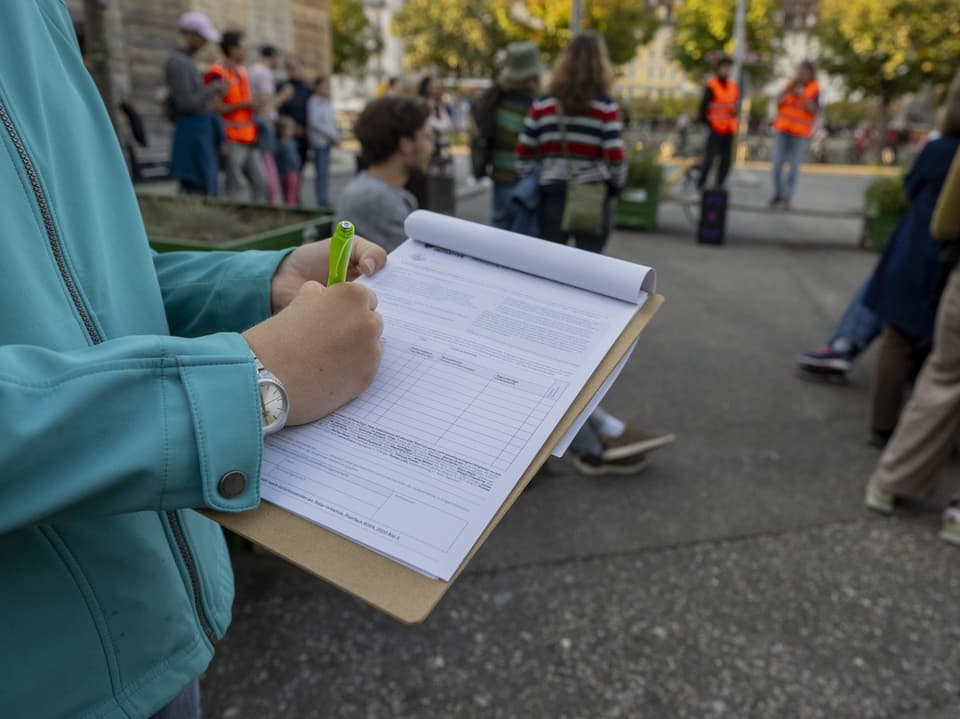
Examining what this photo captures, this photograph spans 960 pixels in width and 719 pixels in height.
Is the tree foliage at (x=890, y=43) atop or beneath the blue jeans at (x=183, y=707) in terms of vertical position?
atop

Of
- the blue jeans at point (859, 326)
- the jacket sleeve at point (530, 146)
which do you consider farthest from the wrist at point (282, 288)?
the blue jeans at point (859, 326)

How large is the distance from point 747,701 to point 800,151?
9496 millimetres

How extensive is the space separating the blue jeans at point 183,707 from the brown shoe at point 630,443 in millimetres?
2609

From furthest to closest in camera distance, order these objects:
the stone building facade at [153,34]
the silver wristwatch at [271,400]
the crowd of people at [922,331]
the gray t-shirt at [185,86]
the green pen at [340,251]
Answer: the stone building facade at [153,34] < the gray t-shirt at [185,86] < the crowd of people at [922,331] < the green pen at [340,251] < the silver wristwatch at [271,400]

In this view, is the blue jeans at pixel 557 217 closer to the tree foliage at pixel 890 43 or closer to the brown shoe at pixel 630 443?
the brown shoe at pixel 630 443

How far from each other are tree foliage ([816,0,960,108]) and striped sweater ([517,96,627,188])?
25.3 metres

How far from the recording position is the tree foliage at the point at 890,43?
24.3 m

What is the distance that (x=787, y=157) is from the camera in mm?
10414

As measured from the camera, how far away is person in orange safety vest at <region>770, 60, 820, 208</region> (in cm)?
1007

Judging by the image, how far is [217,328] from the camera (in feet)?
3.55

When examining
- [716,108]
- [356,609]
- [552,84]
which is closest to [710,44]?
[716,108]

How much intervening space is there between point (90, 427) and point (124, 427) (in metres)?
0.03

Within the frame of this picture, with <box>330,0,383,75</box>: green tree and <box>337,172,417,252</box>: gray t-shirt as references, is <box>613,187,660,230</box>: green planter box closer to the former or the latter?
<box>337,172,417,252</box>: gray t-shirt

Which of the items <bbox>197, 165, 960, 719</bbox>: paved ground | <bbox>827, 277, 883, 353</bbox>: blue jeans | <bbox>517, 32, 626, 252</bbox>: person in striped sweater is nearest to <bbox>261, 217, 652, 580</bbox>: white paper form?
<bbox>197, 165, 960, 719</bbox>: paved ground
